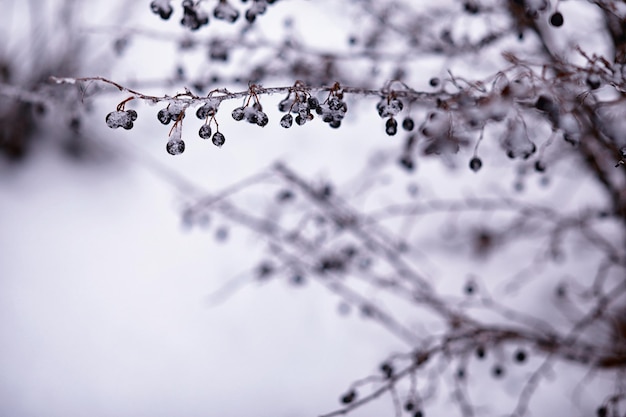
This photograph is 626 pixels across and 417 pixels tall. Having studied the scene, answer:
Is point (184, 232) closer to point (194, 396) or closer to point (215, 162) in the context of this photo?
point (215, 162)

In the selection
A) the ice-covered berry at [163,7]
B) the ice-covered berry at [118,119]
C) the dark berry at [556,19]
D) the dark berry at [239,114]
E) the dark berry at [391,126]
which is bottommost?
the dark berry at [239,114]

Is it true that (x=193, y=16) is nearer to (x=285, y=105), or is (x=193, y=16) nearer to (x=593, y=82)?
(x=285, y=105)

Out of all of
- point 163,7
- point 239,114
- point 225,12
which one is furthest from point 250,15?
point 239,114

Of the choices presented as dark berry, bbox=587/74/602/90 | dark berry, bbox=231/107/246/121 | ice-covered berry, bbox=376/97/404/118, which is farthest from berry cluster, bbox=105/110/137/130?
dark berry, bbox=587/74/602/90

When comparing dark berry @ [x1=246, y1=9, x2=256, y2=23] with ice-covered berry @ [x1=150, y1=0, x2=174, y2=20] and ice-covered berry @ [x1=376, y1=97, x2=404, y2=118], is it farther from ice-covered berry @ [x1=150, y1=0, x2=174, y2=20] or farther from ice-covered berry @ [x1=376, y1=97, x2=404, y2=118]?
ice-covered berry @ [x1=376, y1=97, x2=404, y2=118]

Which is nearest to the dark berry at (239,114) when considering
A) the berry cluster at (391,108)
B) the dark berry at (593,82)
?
the berry cluster at (391,108)

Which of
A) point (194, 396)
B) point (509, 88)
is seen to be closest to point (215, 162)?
point (194, 396)

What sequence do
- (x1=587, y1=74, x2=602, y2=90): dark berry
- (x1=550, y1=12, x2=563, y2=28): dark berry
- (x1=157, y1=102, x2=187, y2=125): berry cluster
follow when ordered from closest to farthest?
(x1=157, y1=102, x2=187, y2=125): berry cluster → (x1=587, y1=74, x2=602, y2=90): dark berry → (x1=550, y1=12, x2=563, y2=28): dark berry

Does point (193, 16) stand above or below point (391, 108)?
above

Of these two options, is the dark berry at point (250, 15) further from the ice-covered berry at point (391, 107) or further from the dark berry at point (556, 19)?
the dark berry at point (556, 19)

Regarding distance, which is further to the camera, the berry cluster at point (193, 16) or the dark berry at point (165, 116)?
the berry cluster at point (193, 16)

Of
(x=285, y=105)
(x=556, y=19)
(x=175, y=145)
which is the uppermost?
(x=556, y=19)
